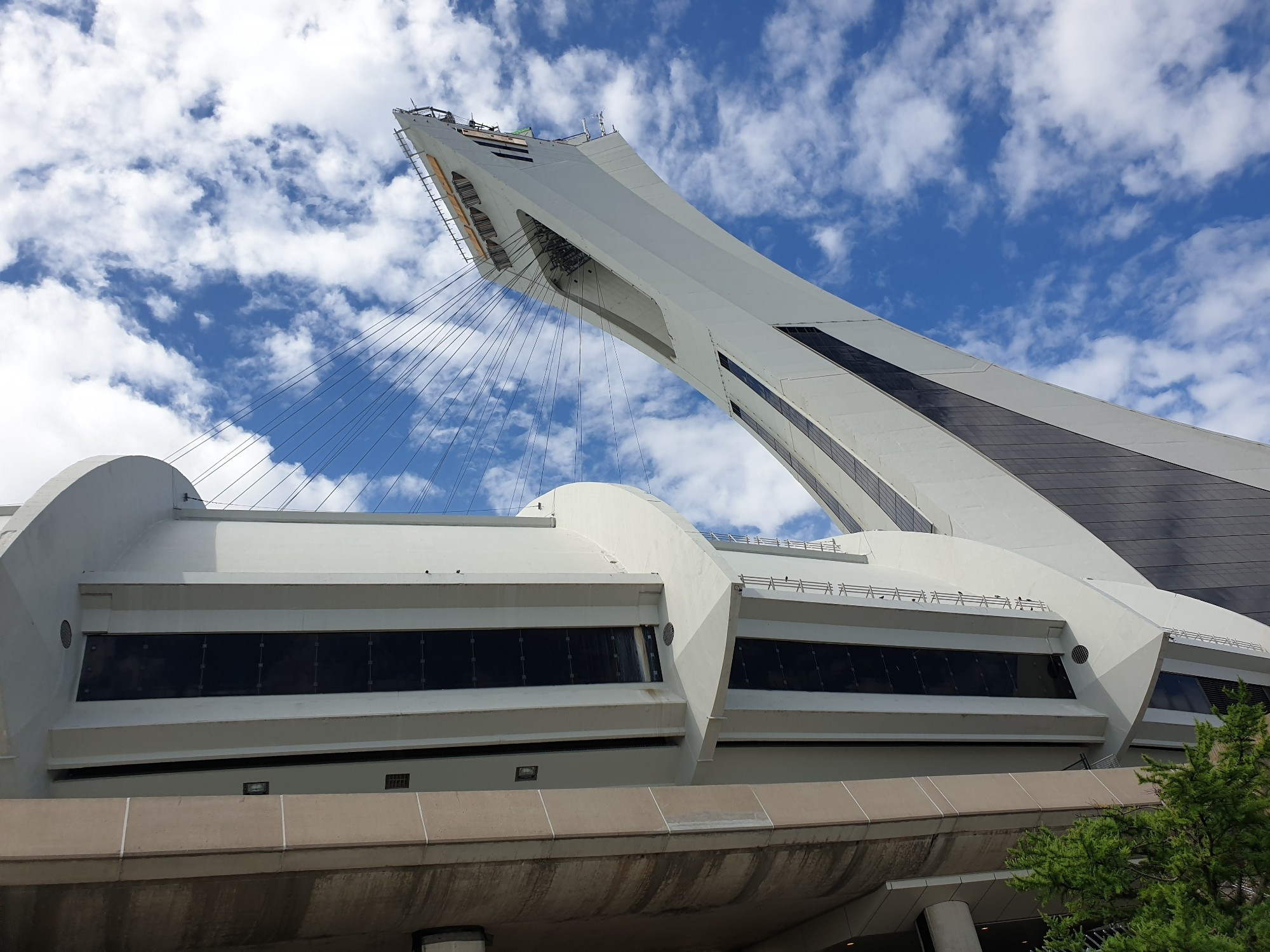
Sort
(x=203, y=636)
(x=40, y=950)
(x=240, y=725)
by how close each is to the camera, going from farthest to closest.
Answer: (x=203, y=636), (x=240, y=725), (x=40, y=950)

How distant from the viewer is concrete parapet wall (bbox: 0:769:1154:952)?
966cm

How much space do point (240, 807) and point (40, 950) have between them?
8.36ft

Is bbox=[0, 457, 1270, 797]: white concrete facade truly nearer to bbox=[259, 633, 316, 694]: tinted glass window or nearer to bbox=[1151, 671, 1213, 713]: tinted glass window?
bbox=[259, 633, 316, 694]: tinted glass window

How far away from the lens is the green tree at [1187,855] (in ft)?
35.4

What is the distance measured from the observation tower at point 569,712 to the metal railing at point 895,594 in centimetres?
15

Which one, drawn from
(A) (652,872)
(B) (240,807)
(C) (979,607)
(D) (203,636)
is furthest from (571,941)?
(C) (979,607)

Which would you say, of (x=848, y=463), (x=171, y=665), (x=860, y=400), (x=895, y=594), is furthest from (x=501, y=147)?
(x=171, y=665)

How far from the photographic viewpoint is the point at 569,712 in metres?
16.7

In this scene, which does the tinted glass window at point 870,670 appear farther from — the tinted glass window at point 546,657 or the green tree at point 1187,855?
the green tree at point 1187,855

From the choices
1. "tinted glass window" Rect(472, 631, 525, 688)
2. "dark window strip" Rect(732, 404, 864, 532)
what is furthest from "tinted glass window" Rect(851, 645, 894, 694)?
"dark window strip" Rect(732, 404, 864, 532)

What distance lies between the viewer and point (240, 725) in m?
14.9

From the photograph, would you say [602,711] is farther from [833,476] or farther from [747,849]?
[833,476]

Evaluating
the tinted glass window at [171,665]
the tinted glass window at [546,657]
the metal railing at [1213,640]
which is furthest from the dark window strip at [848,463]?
the tinted glass window at [171,665]

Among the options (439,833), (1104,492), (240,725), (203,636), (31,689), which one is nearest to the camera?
(439,833)
